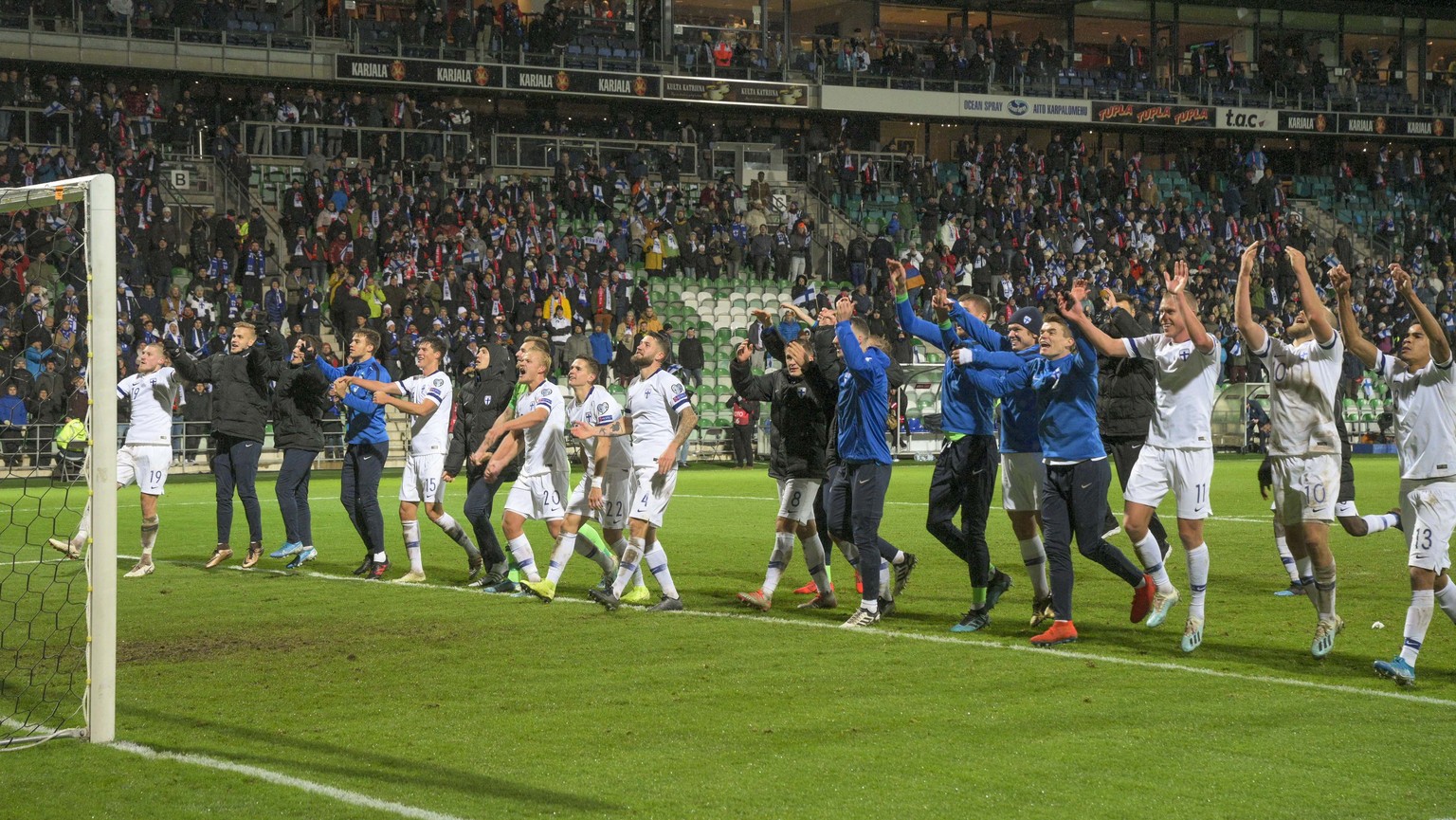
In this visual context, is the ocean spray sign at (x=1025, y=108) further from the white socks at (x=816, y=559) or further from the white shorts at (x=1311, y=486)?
the white shorts at (x=1311, y=486)

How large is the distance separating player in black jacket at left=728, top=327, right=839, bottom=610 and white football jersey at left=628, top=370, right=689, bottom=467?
51cm

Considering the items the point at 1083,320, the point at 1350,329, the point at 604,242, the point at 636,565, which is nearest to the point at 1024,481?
the point at 1083,320

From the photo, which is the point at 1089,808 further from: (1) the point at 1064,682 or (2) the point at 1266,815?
(1) the point at 1064,682

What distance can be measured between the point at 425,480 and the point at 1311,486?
7409mm

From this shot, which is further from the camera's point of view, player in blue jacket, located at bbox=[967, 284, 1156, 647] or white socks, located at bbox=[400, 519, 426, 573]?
white socks, located at bbox=[400, 519, 426, 573]

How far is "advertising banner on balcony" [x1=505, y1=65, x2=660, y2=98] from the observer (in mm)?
40469

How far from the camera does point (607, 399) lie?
451 inches

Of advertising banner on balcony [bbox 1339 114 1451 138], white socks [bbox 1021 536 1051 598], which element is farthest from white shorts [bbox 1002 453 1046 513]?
advertising banner on balcony [bbox 1339 114 1451 138]

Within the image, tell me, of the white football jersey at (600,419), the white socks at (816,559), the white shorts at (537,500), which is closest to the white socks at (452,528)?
the white shorts at (537,500)

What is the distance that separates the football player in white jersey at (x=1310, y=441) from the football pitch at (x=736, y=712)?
599 millimetres

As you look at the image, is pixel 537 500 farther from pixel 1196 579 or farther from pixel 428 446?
pixel 1196 579

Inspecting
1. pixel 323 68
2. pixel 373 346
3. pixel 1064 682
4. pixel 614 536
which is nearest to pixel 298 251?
pixel 323 68

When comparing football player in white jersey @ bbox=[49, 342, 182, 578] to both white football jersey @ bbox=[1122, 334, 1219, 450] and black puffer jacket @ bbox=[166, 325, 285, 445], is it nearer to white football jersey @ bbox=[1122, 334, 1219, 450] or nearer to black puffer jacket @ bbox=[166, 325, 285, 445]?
black puffer jacket @ bbox=[166, 325, 285, 445]

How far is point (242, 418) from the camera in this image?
14.4 meters
